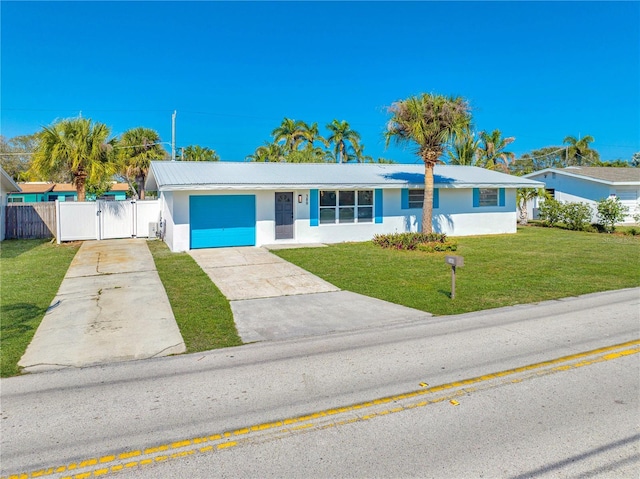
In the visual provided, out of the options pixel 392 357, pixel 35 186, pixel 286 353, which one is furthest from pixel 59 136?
pixel 35 186

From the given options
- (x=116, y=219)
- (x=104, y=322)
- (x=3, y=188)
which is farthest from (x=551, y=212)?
(x=3, y=188)

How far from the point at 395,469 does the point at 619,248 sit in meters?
16.9

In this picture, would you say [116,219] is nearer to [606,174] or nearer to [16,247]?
[16,247]

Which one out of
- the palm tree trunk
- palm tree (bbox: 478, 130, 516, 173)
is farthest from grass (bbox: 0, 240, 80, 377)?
palm tree (bbox: 478, 130, 516, 173)

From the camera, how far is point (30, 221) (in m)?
19.0

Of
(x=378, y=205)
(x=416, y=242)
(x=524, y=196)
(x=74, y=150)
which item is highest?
(x=74, y=150)

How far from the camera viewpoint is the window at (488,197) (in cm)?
2142

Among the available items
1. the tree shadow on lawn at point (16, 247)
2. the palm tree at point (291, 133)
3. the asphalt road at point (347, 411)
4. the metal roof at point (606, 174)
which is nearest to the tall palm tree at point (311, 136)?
the palm tree at point (291, 133)

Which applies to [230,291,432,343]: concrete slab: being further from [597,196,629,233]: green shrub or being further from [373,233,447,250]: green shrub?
[597,196,629,233]: green shrub

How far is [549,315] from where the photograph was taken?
7.79m

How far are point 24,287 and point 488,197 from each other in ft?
62.3

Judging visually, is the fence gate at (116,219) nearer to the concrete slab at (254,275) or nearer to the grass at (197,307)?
the concrete slab at (254,275)

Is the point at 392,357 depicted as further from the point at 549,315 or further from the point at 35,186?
the point at 35,186

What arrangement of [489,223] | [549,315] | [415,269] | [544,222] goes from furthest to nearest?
[544,222] < [489,223] < [415,269] < [549,315]
